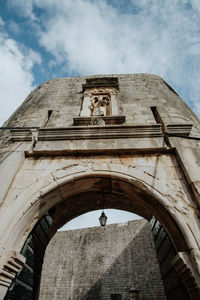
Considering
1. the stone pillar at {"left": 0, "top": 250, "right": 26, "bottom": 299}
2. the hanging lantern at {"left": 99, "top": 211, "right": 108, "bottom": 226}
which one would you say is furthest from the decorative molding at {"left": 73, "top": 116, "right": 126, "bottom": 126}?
the hanging lantern at {"left": 99, "top": 211, "right": 108, "bottom": 226}

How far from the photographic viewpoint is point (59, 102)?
4.96 m

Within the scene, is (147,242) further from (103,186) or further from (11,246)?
(11,246)

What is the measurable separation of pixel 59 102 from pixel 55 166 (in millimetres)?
2609

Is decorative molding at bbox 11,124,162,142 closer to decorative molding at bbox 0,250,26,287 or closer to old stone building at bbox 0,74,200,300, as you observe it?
old stone building at bbox 0,74,200,300

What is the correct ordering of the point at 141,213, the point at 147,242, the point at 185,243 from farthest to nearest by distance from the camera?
the point at 147,242
the point at 141,213
the point at 185,243

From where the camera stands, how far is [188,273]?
76.6 inches

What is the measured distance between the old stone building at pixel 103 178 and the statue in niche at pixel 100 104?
17.4 inches

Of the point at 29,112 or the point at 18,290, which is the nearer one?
the point at 18,290

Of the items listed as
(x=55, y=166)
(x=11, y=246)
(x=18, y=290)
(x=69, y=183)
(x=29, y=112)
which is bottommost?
(x=18, y=290)

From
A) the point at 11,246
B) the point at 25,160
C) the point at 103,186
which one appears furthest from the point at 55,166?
the point at 11,246

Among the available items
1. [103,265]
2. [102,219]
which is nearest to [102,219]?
[102,219]

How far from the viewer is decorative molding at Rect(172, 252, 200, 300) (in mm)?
1884

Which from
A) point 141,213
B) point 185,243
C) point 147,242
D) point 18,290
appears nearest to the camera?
point 185,243

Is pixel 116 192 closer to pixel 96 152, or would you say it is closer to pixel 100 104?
pixel 96 152
